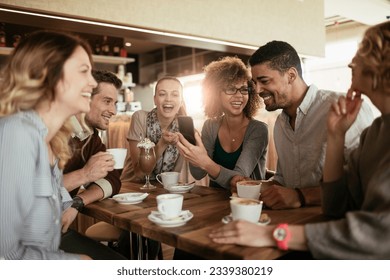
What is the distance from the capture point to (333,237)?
742 millimetres

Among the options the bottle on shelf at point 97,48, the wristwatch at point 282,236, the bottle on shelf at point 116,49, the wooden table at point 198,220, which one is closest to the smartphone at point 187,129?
the wooden table at point 198,220

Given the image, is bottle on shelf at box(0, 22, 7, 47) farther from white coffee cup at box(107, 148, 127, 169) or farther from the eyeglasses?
white coffee cup at box(107, 148, 127, 169)

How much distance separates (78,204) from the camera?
122 centimetres

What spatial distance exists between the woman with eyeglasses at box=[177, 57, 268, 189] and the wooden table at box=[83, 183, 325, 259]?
29 centimetres

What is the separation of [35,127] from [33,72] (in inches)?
5.8

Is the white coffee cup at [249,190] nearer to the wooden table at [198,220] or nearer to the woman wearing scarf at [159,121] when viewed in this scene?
the wooden table at [198,220]

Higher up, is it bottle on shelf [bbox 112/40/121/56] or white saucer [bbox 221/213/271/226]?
bottle on shelf [bbox 112/40/121/56]

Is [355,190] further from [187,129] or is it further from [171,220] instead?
[187,129]

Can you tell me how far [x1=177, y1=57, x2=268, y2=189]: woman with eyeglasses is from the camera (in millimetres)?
1623

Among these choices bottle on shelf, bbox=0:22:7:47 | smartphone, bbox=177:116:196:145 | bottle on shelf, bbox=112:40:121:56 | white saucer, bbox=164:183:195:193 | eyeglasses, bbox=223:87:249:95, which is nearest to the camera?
white saucer, bbox=164:183:195:193

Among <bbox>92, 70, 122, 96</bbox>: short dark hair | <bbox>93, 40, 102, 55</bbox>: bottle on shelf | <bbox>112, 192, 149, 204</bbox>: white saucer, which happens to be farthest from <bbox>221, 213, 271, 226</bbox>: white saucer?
<bbox>93, 40, 102, 55</bbox>: bottle on shelf

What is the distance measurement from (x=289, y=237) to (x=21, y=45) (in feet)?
2.67

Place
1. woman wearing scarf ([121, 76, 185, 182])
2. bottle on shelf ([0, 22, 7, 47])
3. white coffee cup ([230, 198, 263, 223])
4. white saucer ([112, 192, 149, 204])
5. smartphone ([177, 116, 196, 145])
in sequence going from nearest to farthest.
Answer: white coffee cup ([230, 198, 263, 223]), white saucer ([112, 192, 149, 204]), smartphone ([177, 116, 196, 145]), woman wearing scarf ([121, 76, 185, 182]), bottle on shelf ([0, 22, 7, 47])
